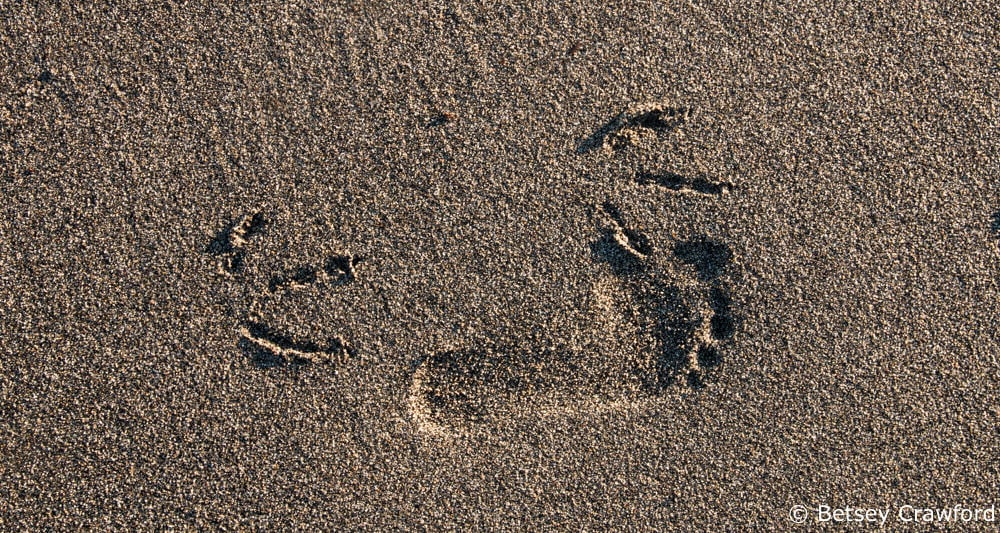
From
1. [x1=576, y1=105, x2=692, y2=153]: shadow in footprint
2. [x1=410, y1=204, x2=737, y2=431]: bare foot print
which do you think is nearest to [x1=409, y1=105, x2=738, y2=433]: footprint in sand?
[x1=410, y1=204, x2=737, y2=431]: bare foot print

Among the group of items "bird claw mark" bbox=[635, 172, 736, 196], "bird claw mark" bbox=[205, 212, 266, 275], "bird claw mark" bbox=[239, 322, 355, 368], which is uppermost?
"bird claw mark" bbox=[635, 172, 736, 196]

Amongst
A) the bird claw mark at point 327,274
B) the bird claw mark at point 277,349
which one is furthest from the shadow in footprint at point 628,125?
the bird claw mark at point 277,349

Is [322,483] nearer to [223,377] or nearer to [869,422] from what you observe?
[223,377]

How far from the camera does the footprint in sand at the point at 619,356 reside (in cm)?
146

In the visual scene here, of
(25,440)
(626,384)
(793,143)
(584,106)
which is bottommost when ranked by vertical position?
(25,440)

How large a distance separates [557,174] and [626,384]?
473mm

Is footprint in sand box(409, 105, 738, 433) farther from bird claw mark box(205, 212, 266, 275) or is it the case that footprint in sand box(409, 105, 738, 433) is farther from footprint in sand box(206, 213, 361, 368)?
bird claw mark box(205, 212, 266, 275)

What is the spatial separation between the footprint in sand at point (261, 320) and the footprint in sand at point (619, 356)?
212 millimetres

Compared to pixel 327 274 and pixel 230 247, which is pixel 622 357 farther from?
pixel 230 247

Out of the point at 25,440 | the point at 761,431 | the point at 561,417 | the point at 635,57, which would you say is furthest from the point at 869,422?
the point at 25,440

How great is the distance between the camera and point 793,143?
151 centimetres

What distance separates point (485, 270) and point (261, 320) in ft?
1.58

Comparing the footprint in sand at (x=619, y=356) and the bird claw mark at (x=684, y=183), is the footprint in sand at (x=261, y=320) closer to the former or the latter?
the footprint in sand at (x=619, y=356)

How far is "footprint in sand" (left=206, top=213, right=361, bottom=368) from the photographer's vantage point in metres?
1.45
